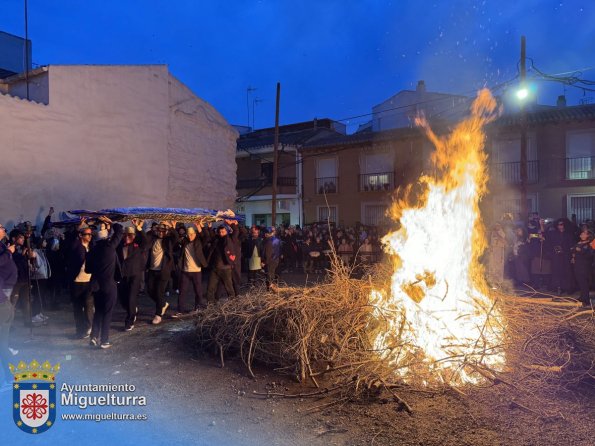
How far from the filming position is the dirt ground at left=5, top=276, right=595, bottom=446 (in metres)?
4.06

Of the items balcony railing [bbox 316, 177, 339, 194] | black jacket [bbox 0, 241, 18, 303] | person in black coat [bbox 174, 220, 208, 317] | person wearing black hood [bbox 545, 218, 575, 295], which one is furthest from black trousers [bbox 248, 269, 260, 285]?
balcony railing [bbox 316, 177, 339, 194]

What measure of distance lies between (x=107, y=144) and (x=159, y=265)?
8.46 m

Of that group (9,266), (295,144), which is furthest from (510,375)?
(295,144)

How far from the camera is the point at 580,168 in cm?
2120

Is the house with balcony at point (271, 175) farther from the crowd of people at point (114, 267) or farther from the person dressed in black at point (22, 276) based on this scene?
the person dressed in black at point (22, 276)

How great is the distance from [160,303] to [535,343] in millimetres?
6382

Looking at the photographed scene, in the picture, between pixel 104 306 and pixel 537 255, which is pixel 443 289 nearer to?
pixel 104 306

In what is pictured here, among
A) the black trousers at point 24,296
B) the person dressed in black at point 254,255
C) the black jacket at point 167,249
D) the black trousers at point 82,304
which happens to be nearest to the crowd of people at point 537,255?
the person dressed in black at point 254,255

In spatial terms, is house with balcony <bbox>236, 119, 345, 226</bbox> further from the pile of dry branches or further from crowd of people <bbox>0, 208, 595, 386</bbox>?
the pile of dry branches

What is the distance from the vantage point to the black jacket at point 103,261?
6898mm

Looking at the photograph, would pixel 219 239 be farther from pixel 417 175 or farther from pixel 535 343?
pixel 417 175

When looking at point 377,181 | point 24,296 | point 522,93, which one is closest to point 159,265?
point 24,296

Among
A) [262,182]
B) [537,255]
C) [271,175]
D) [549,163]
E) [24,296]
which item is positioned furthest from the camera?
[262,182]

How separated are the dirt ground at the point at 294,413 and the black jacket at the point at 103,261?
1.12 m
